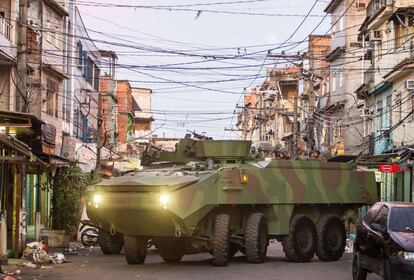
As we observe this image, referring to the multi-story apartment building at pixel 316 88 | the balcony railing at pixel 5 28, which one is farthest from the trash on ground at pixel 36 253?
the multi-story apartment building at pixel 316 88

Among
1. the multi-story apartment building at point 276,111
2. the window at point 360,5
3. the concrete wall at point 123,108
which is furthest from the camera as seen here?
A: the concrete wall at point 123,108

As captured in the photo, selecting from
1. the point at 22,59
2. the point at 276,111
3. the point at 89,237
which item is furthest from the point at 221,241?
the point at 276,111

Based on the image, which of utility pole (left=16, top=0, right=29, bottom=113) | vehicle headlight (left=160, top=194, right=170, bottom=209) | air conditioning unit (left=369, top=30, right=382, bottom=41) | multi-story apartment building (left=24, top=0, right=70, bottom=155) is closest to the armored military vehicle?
vehicle headlight (left=160, top=194, right=170, bottom=209)

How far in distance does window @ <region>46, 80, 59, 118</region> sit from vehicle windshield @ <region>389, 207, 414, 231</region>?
2181cm

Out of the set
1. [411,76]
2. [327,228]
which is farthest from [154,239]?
[411,76]

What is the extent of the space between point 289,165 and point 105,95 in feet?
118

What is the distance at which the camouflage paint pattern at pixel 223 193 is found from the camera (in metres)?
15.0

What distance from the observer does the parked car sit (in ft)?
34.9

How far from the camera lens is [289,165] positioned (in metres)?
18.2

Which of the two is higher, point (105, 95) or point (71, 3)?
point (71, 3)

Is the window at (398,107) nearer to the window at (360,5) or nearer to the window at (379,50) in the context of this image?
the window at (379,50)

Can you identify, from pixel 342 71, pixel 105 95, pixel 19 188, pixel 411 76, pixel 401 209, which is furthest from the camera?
pixel 105 95

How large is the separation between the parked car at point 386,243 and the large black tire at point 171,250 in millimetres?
5093

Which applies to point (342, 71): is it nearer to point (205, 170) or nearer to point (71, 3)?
point (71, 3)
